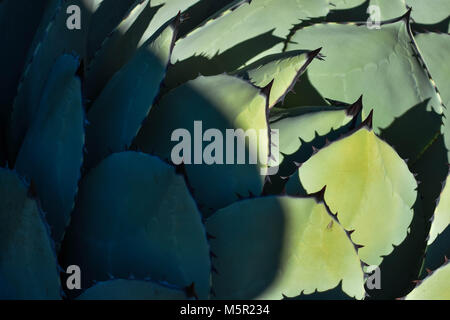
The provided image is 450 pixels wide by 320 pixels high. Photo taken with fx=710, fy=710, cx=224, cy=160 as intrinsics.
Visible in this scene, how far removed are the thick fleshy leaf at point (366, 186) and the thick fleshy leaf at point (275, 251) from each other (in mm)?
80

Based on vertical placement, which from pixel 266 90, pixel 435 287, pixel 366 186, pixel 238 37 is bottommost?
pixel 435 287

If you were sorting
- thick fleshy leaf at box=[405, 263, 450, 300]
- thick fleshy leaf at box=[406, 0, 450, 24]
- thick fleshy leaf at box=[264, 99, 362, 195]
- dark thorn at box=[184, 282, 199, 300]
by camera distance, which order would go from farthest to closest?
thick fleshy leaf at box=[406, 0, 450, 24]
thick fleshy leaf at box=[264, 99, 362, 195]
thick fleshy leaf at box=[405, 263, 450, 300]
dark thorn at box=[184, 282, 199, 300]

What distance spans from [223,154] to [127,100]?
130 millimetres

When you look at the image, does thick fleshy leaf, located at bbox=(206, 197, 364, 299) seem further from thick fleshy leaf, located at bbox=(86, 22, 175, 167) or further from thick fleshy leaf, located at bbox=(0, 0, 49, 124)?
thick fleshy leaf, located at bbox=(0, 0, 49, 124)

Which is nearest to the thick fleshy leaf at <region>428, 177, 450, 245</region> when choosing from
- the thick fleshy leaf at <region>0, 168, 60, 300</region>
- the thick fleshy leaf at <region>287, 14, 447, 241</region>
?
the thick fleshy leaf at <region>287, 14, 447, 241</region>

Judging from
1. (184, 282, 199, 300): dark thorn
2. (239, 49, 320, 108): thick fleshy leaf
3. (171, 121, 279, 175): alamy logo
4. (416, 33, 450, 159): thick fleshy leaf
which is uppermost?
(416, 33, 450, 159): thick fleshy leaf

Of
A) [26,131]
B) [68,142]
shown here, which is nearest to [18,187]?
[68,142]

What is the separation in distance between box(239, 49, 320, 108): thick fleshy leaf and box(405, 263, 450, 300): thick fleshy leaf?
27 cm

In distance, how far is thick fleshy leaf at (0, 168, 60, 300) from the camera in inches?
28.2

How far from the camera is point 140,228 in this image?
743 millimetres

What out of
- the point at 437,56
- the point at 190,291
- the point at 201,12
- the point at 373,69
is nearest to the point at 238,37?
the point at 201,12

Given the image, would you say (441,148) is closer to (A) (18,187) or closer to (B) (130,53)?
(B) (130,53)

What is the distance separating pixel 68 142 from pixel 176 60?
0.22 metres

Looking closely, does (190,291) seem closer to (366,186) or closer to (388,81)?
(366,186)
